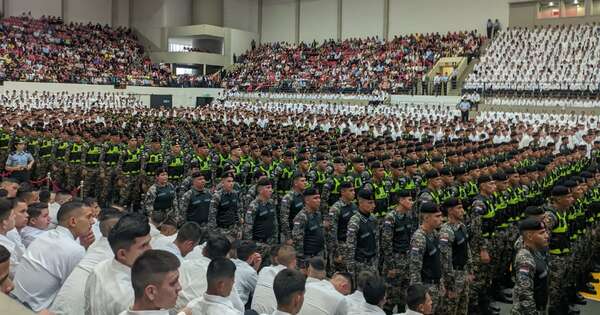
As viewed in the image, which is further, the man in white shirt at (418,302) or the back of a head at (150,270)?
the man in white shirt at (418,302)

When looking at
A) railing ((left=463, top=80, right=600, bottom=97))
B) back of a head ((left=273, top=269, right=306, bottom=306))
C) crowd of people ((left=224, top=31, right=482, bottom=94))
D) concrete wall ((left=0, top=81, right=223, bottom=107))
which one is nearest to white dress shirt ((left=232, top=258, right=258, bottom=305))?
back of a head ((left=273, top=269, right=306, bottom=306))

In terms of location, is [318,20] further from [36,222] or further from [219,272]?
[219,272]

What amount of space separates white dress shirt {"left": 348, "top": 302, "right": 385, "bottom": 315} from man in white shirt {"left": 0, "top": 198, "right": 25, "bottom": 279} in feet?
8.59

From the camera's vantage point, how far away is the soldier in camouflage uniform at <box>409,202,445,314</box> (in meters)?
5.32

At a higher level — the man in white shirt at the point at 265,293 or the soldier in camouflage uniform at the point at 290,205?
the soldier in camouflage uniform at the point at 290,205

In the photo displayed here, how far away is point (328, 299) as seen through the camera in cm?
396

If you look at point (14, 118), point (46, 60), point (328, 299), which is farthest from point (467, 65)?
point (328, 299)

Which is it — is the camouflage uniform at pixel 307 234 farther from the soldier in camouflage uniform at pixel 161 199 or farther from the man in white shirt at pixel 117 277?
the man in white shirt at pixel 117 277

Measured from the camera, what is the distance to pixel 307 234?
625 centimetres

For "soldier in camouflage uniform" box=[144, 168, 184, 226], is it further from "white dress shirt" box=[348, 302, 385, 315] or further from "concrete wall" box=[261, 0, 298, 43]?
"concrete wall" box=[261, 0, 298, 43]

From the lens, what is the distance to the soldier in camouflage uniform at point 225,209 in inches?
283

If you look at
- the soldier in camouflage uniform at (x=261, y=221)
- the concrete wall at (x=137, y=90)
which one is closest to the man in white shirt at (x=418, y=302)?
the soldier in camouflage uniform at (x=261, y=221)

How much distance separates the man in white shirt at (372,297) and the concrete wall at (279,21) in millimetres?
41656

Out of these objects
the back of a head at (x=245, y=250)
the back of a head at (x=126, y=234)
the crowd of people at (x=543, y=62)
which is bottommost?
the back of a head at (x=245, y=250)
